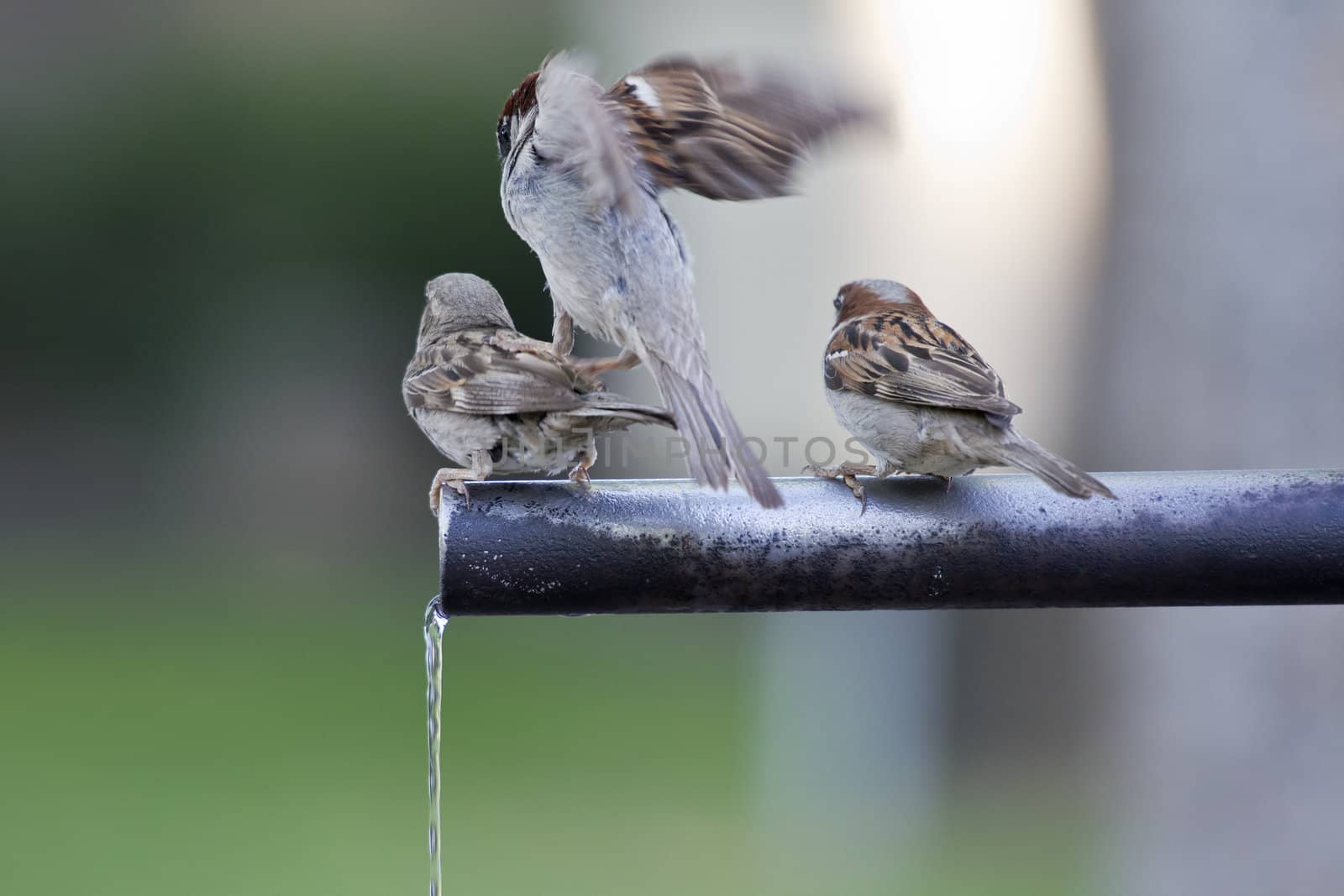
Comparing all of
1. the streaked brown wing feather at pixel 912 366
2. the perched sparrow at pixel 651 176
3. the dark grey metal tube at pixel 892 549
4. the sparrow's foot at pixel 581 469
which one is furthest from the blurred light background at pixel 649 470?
the dark grey metal tube at pixel 892 549

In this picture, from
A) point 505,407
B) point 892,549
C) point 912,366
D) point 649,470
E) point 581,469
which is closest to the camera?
point 892,549

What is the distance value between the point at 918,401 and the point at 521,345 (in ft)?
2.94

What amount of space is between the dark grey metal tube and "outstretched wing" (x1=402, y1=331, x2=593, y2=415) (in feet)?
0.86

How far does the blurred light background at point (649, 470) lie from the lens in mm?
5152

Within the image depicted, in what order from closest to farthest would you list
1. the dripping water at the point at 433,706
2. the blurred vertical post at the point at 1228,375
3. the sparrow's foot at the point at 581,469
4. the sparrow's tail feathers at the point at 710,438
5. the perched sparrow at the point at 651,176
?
the sparrow's tail feathers at the point at 710,438
the dripping water at the point at 433,706
the sparrow's foot at the point at 581,469
the perched sparrow at the point at 651,176
the blurred vertical post at the point at 1228,375

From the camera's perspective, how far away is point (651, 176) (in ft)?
10.5

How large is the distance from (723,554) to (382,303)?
296 inches

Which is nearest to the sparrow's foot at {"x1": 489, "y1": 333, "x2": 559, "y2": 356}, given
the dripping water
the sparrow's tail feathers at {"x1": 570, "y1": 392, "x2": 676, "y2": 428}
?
the sparrow's tail feathers at {"x1": 570, "y1": 392, "x2": 676, "y2": 428}

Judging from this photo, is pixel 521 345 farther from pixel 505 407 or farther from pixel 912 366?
pixel 912 366

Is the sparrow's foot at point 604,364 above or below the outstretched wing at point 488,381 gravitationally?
above

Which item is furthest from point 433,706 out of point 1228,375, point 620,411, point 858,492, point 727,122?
point 1228,375

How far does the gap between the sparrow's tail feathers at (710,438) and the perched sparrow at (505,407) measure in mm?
83

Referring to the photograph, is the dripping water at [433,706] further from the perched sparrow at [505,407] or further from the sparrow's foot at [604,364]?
the sparrow's foot at [604,364]

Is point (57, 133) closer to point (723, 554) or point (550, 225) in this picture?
point (550, 225)
